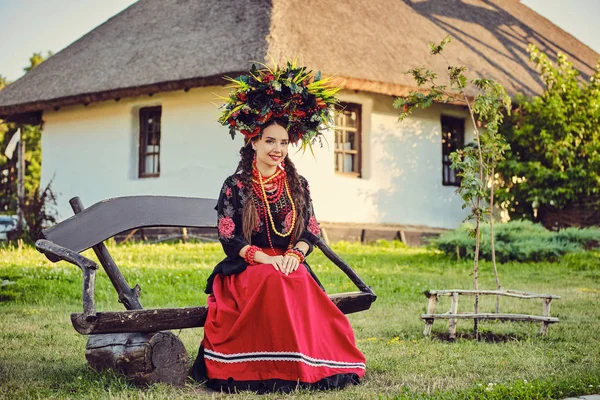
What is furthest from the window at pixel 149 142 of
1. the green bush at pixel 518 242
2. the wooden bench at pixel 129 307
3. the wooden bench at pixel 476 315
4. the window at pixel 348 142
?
the wooden bench at pixel 129 307

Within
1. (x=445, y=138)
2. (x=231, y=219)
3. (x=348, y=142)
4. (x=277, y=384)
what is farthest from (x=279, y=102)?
(x=445, y=138)

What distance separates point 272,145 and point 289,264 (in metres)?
0.76

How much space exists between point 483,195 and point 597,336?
1.45 m

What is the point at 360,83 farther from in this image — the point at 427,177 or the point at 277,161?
the point at 277,161

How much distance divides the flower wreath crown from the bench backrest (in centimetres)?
88

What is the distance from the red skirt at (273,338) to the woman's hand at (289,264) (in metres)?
0.03

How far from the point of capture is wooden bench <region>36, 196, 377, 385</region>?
4105 millimetres

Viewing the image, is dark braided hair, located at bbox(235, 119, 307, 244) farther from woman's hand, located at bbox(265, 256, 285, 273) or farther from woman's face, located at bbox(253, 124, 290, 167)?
woman's hand, located at bbox(265, 256, 285, 273)

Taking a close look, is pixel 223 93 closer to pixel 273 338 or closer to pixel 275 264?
pixel 275 264

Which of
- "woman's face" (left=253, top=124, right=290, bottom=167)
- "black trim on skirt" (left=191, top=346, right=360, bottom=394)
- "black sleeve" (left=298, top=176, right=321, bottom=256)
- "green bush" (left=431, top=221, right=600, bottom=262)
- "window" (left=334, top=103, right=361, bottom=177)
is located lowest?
"black trim on skirt" (left=191, top=346, right=360, bottom=394)

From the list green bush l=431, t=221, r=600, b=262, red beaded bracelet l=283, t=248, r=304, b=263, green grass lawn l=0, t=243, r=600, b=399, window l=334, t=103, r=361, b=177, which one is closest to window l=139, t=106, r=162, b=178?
green grass lawn l=0, t=243, r=600, b=399

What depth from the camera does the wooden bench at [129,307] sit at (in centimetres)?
411

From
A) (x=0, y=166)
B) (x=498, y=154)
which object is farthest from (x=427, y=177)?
(x=0, y=166)

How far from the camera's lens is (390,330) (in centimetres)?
663
